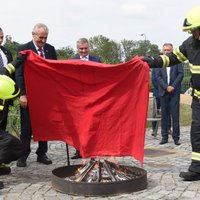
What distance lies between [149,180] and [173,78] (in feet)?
12.3

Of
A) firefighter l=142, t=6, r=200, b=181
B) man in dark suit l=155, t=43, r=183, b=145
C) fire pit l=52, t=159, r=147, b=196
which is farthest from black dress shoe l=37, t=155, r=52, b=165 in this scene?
man in dark suit l=155, t=43, r=183, b=145

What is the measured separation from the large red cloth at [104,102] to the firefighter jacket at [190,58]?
799 mm

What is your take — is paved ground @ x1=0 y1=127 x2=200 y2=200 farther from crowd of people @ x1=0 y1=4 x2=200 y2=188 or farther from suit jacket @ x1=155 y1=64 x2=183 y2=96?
suit jacket @ x1=155 y1=64 x2=183 y2=96

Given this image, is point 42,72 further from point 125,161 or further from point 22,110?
point 125,161

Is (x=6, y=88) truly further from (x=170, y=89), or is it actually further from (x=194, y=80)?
(x=170, y=89)

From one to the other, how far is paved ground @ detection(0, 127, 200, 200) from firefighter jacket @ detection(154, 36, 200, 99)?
1277 mm

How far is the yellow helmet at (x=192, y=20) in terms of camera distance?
601 centimetres

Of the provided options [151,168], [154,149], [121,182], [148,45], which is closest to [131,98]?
[121,182]

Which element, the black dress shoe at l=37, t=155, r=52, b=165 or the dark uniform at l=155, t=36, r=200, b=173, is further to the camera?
the black dress shoe at l=37, t=155, r=52, b=165

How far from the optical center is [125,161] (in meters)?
7.89

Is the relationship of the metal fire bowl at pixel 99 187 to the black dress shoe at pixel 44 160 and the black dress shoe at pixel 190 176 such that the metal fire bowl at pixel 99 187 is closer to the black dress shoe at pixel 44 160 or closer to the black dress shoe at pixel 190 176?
the black dress shoe at pixel 190 176

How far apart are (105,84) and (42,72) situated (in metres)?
0.95

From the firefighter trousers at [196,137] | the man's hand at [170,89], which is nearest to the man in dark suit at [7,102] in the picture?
the firefighter trousers at [196,137]

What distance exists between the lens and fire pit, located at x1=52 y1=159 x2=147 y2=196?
5.57m
